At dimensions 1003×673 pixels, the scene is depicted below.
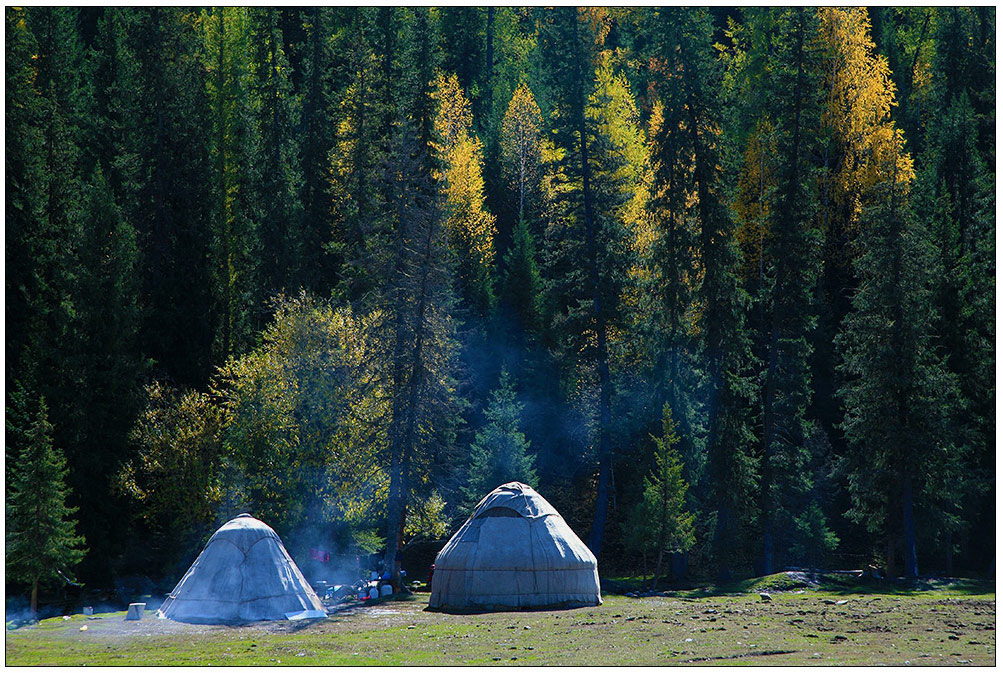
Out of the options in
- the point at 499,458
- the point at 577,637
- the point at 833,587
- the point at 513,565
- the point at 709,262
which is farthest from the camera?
the point at 709,262

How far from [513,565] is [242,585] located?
772 centimetres

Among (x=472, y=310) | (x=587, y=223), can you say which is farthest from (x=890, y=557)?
(x=472, y=310)

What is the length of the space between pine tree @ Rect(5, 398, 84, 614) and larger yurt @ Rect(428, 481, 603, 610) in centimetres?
1169

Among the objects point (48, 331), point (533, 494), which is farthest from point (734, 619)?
point (48, 331)

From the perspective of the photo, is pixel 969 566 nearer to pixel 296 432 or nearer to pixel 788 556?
pixel 788 556

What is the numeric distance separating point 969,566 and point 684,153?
19.4 metres

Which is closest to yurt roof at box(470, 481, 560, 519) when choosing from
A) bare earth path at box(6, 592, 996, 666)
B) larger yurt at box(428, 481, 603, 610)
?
larger yurt at box(428, 481, 603, 610)

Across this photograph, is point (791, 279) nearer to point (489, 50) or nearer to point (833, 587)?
point (833, 587)

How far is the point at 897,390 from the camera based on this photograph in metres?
37.8

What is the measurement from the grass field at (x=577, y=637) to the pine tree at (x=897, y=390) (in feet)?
21.5

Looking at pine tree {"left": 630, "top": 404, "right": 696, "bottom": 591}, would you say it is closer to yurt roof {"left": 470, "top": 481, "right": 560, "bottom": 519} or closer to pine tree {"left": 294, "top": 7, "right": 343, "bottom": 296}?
yurt roof {"left": 470, "top": 481, "right": 560, "bottom": 519}

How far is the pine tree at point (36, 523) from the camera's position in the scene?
32.0m

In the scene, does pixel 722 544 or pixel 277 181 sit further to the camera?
pixel 277 181

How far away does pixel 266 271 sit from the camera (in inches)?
1871
